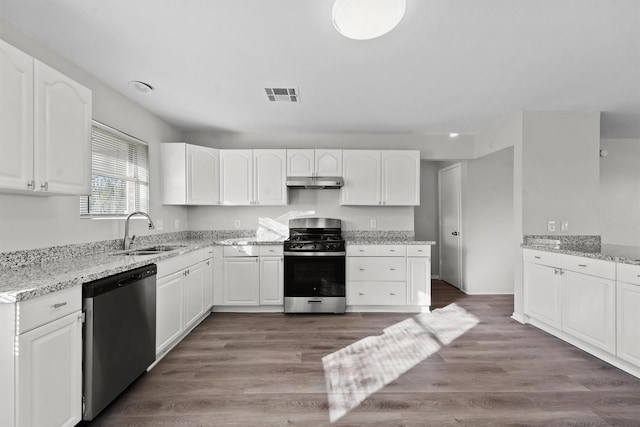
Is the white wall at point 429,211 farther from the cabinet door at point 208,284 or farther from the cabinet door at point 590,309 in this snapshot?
the cabinet door at point 208,284

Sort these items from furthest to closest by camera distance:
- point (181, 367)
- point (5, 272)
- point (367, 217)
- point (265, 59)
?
point (367, 217) → point (181, 367) → point (265, 59) → point (5, 272)

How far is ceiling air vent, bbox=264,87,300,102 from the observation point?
2.88 m

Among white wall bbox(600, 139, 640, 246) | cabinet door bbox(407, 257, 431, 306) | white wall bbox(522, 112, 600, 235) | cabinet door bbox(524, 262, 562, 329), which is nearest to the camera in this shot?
cabinet door bbox(524, 262, 562, 329)

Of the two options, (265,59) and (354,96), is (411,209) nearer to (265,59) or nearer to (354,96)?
(354,96)

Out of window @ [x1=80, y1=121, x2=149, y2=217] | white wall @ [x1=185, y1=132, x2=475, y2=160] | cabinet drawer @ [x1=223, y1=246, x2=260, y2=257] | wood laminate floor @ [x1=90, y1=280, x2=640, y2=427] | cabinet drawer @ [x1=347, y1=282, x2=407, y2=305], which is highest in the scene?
white wall @ [x1=185, y1=132, x2=475, y2=160]

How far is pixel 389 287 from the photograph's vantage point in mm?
3885

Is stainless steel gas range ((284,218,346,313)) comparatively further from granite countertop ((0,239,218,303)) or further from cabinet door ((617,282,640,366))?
cabinet door ((617,282,640,366))

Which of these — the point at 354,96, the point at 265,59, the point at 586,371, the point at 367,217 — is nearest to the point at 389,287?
the point at 367,217

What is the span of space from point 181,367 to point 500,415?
2357mm

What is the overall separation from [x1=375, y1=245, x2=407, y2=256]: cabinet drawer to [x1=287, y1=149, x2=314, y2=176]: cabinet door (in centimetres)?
137

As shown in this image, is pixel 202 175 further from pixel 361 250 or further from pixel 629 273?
pixel 629 273

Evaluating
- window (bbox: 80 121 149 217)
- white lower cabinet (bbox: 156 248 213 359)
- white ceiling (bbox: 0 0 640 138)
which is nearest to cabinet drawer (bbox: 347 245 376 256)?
white ceiling (bbox: 0 0 640 138)

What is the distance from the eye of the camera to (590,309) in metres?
2.60

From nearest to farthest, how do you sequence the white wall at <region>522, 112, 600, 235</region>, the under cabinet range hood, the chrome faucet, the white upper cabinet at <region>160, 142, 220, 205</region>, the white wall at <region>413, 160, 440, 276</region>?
the chrome faucet, the white wall at <region>522, 112, 600, 235</region>, the white upper cabinet at <region>160, 142, 220, 205</region>, the under cabinet range hood, the white wall at <region>413, 160, 440, 276</region>
